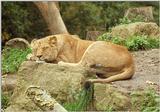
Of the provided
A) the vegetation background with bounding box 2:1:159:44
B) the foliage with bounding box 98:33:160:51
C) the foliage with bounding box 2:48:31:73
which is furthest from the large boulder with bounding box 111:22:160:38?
the vegetation background with bounding box 2:1:159:44

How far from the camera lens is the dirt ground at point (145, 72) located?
23.3 feet

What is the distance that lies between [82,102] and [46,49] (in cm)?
110

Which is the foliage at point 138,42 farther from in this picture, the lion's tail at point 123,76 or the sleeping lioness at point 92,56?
the lion's tail at point 123,76

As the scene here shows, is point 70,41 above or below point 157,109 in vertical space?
above

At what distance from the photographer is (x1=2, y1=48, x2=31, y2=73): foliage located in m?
9.86

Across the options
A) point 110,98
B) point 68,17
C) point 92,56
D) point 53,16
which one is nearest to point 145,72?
point 92,56

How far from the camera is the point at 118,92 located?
22.0 feet

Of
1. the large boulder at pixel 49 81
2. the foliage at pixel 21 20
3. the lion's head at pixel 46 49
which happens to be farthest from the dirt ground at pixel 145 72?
the foliage at pixel 21 20

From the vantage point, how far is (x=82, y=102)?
6867 mm

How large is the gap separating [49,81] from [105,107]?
32.6 inches

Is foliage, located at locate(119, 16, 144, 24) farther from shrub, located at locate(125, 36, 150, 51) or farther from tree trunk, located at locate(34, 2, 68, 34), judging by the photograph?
tree trunk, located at locate(34, 2, 68, 34)

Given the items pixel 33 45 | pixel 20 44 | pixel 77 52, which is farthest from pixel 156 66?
pixel 20 44

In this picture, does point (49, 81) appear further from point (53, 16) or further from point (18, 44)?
A: point (53, 16)

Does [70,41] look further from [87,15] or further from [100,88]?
[87,15]
